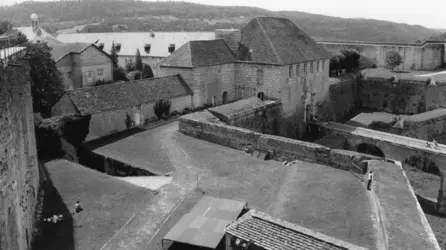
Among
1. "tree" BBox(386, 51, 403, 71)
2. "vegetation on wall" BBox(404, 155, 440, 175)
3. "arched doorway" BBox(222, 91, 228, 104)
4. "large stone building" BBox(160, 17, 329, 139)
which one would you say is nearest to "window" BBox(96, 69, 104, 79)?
"large stone building" BBox(160, 17, 329, 139)

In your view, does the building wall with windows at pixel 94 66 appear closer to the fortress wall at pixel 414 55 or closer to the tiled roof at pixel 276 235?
the fortress wall at pixel 414 55

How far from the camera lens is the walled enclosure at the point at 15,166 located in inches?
358

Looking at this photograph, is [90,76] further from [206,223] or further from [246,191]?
[206,223]

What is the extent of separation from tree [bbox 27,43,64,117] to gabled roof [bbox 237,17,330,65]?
13.2m

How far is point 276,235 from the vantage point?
9.77 meters

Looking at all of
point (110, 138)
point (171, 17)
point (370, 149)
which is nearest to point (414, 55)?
point (370, 149)

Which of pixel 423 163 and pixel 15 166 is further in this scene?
pixel 423 163

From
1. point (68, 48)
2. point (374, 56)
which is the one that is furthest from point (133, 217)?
point (374, 56)

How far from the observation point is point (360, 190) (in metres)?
15.3

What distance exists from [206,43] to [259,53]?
4010 millimetres

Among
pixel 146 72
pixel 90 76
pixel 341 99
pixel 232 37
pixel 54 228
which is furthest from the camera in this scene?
pixel 341 99

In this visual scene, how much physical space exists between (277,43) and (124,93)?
1209 cm

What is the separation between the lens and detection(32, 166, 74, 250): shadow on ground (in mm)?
11633

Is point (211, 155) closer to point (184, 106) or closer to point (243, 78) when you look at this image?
point (184, 106)
